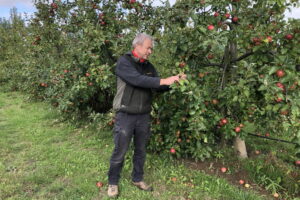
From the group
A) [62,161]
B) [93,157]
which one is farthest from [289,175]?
[62,161]

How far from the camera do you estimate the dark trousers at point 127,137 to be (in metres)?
2.54

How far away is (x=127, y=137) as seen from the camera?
2.56 meters

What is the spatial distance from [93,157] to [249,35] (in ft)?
8.43

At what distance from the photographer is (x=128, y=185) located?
2.96 meters

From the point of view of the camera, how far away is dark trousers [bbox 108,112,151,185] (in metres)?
2.54

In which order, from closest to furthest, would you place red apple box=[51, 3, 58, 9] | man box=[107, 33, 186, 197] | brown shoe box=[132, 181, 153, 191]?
man box=[107, 33, 186, 197] < brown shoe box=[132, 181, 153, 191] < red apple box=[51, 3, 58, 9]

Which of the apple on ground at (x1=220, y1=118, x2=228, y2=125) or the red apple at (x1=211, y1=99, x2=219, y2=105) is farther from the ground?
the red apple at (x1=211, y1=99, x2=219, y2=105)

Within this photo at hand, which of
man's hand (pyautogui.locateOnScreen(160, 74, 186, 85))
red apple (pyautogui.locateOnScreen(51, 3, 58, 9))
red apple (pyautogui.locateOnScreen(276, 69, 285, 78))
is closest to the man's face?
man's hand (pyautogui.locateOnScreen(160, 74, 186, 85))

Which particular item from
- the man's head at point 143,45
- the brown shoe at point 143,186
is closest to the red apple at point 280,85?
the man's head at point 143,45

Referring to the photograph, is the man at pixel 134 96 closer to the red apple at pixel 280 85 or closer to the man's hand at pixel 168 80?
the man's hand at pixel 168 80

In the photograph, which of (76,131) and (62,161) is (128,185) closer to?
(62,161)

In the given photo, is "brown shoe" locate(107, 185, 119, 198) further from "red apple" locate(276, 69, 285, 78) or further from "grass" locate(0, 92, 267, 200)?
"red apple" locate(276, 69, 285, 78)

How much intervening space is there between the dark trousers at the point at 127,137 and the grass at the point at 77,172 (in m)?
0.28

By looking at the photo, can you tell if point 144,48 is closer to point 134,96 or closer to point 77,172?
point 134,96
